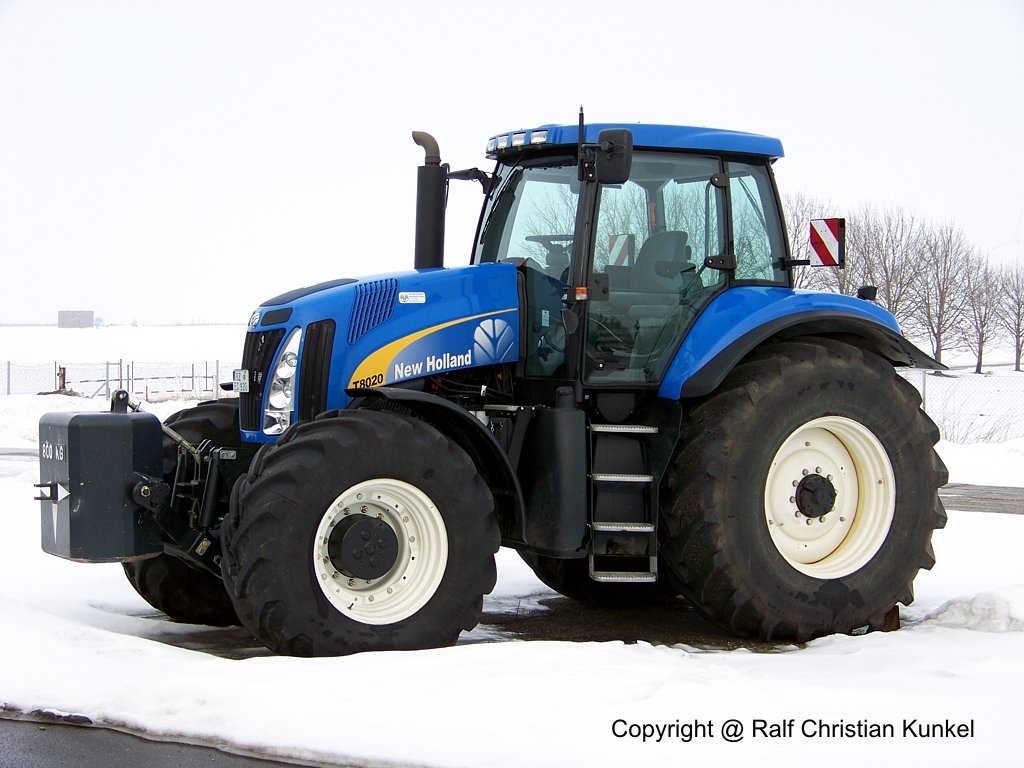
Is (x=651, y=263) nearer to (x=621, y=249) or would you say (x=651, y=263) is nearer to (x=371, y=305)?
(x=621, y=249)

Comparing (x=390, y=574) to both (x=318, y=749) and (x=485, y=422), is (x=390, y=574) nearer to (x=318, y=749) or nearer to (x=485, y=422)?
(x=485, y=422)

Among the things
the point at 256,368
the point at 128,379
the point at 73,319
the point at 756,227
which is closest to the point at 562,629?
the point at 256,368

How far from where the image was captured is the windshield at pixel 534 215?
22.9 ft

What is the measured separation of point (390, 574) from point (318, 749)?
1.74m

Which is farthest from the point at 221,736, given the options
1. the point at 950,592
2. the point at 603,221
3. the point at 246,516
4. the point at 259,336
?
the point at 950,592

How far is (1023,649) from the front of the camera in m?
5.88

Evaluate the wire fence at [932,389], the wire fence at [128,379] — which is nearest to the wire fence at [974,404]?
the wire fence at [932,389]

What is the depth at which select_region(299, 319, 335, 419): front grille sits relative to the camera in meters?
6.44

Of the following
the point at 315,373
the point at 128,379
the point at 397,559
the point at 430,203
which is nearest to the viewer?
the point at 397,559

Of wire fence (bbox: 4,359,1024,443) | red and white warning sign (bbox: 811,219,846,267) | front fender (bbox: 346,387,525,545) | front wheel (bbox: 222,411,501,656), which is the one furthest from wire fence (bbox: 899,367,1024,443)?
front wheel (bbox: 222,411,501,656)

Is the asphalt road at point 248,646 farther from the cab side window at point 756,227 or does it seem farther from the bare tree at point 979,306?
the bare tree at point 979,306

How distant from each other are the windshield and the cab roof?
0.16 metres

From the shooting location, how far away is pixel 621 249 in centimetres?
689

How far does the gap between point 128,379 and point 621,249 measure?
36403 mm
